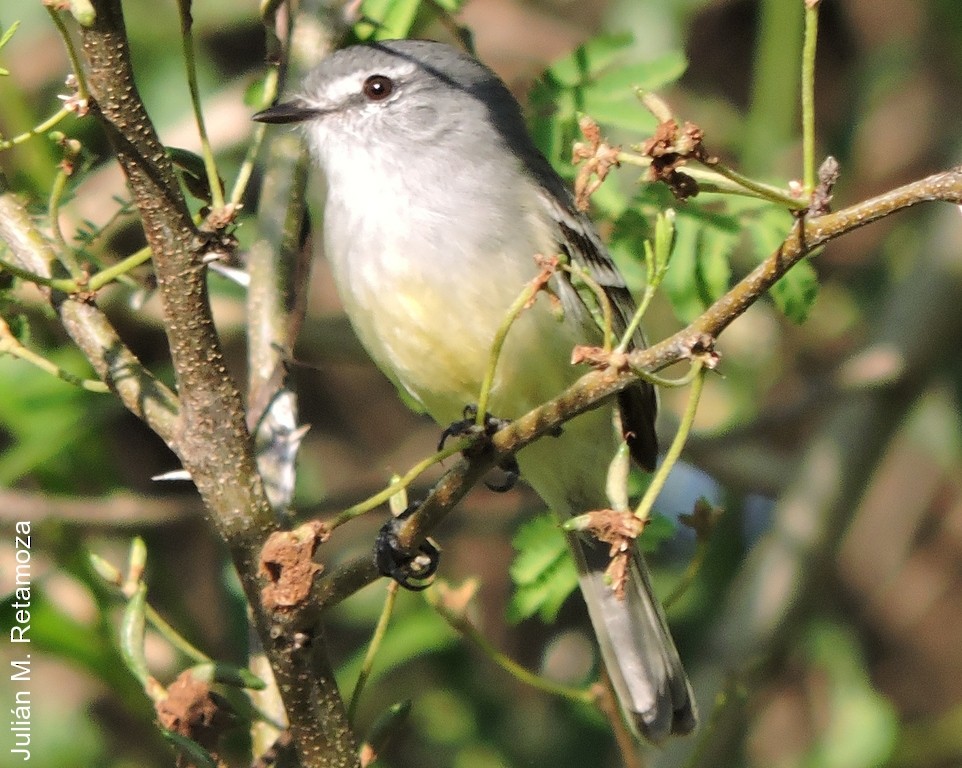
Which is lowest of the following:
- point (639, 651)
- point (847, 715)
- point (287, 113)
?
point (847, 715)

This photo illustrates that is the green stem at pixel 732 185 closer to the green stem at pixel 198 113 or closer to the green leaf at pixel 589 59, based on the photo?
the green stem at pixel 198 113

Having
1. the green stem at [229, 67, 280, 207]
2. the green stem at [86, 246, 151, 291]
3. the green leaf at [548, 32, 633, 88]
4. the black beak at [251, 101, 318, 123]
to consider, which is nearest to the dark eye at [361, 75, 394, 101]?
the black beak at [251, 101, 318, 123]

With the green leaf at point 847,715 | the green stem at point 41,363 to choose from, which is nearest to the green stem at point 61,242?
the green stem at point 41,363

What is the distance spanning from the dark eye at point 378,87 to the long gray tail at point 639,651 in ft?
4.67

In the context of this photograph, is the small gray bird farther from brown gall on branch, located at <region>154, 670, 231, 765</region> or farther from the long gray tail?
brown gall on branch, located at <region>154, 670, 231, 765</region>

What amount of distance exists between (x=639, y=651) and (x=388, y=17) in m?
1.98

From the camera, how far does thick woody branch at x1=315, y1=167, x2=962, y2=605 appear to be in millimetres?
1757

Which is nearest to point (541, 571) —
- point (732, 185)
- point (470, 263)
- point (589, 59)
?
point (470, 263)

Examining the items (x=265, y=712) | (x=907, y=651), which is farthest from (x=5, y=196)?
(x=907, y=651)

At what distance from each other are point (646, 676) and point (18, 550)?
1977 mm

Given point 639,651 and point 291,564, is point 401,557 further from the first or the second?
point 639,651

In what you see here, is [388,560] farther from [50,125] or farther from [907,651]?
[907,651]

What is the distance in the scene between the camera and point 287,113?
349 centimetres

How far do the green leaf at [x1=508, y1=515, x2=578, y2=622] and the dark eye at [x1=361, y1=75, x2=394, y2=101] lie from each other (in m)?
1.36
